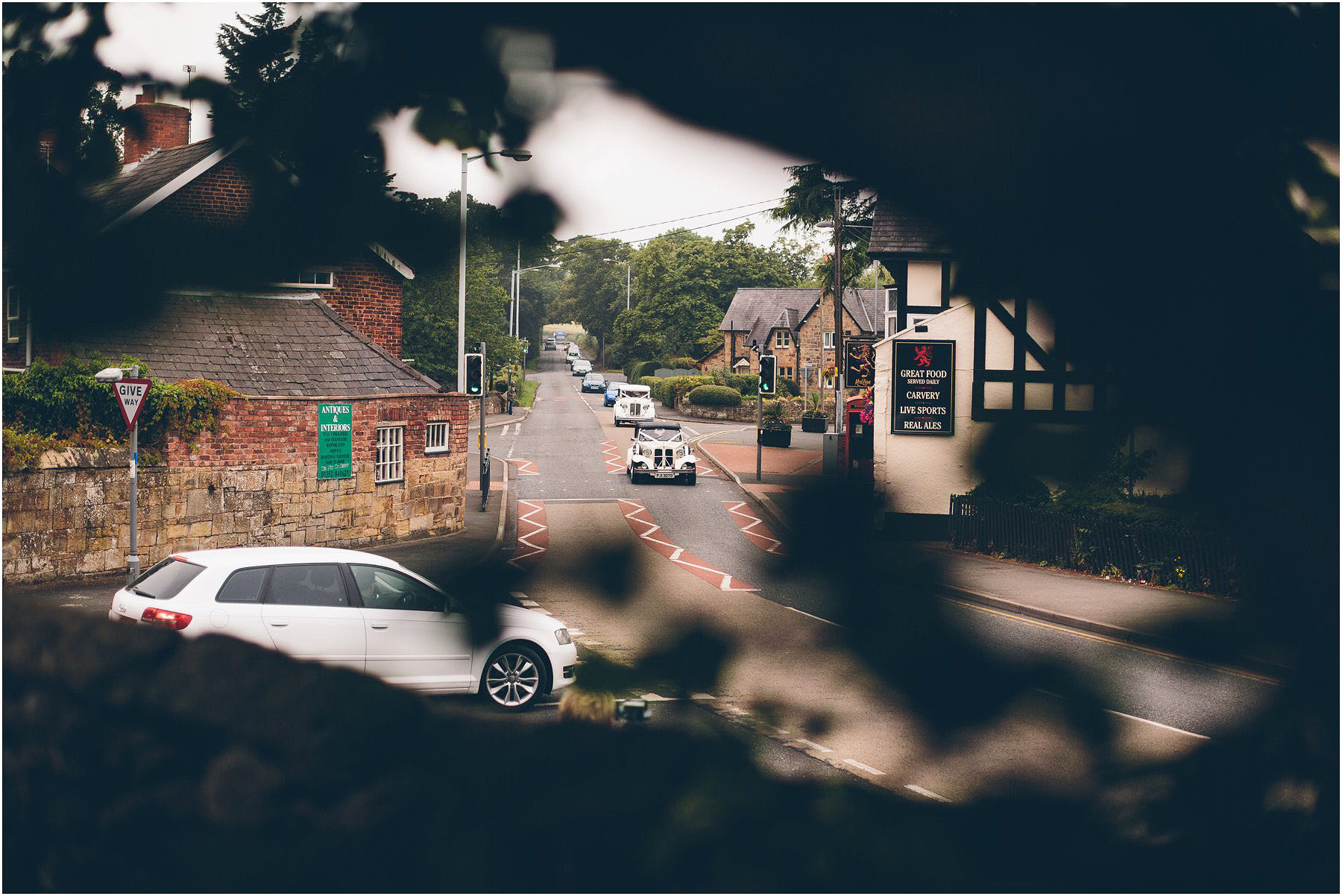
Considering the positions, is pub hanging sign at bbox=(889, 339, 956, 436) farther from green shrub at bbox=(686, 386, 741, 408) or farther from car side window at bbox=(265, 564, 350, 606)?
green shrub at bbox=(686, 386, 741, 408)

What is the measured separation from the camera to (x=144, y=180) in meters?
1.78

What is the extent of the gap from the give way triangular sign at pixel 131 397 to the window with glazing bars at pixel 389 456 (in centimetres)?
435

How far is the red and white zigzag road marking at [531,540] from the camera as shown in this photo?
1.52 metres

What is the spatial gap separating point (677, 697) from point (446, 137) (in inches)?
33.2

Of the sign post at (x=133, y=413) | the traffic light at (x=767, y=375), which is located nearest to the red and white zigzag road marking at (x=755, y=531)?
the traffic light at (x=767, y=375)

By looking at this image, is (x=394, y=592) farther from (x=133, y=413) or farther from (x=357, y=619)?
(x=133, y=413)

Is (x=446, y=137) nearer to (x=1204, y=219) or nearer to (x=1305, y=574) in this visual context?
(x=1204, y=219)

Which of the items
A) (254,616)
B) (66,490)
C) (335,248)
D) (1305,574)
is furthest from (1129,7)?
(66,490)

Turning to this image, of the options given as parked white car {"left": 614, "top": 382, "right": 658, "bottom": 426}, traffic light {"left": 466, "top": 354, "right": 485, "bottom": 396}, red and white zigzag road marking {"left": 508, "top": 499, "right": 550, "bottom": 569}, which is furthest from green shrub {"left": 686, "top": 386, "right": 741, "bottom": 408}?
red and white zigzag road marking {"left": 508, "top": 499, "right": 550, "bottom": 569}

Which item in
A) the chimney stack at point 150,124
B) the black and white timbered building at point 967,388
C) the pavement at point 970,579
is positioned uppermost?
the chimney stack at point 150,124

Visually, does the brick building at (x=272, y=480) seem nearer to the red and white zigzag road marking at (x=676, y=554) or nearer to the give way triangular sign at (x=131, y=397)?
the give way triangular sign at (x=131, y=397)

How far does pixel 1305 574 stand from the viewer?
1.60m

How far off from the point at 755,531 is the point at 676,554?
0.13 meters

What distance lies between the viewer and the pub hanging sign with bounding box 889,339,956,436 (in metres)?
1.61
